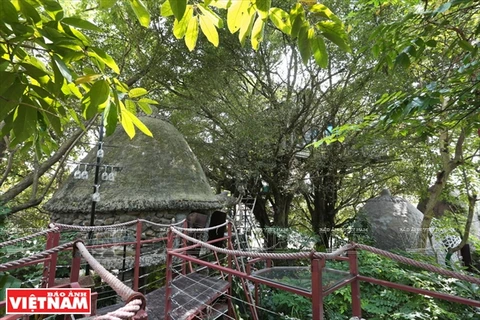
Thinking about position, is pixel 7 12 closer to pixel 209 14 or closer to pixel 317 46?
pixel 209 14

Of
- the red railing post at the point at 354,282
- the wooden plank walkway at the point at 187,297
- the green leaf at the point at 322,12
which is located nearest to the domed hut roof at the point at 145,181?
the wooden plank walkway at the point at 187,297

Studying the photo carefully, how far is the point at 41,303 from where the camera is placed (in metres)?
1.11

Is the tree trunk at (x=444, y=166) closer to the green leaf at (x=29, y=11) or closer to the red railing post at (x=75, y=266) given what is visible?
the red railing post at (x=75, y=266)

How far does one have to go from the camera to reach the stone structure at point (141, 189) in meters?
6.10

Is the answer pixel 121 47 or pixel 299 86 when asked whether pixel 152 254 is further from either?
pixel 299 86

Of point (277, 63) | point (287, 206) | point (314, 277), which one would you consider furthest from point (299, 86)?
point (314, 277)

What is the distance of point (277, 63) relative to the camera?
349 inches

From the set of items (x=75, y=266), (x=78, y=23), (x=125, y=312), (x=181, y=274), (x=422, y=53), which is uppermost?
(x=422, y=53)

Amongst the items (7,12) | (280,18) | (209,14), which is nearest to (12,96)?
(7,12)

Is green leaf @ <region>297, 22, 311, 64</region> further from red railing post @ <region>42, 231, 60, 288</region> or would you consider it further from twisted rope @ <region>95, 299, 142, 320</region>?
red railing post @ <region>42, 231, 60, 288</region>

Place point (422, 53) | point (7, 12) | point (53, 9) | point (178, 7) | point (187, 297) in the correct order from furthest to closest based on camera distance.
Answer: point (187, 297), point (422, 53), point (53, 9), point (7, 12), point (178, 7)

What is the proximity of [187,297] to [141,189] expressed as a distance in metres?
3.59

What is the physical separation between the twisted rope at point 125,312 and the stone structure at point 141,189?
16.3 ft

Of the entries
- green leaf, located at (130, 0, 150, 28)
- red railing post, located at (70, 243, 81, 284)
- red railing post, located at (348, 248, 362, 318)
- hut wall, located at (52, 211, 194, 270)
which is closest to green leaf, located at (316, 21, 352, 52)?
green leaf, located at (130, 0, 150, 28)
